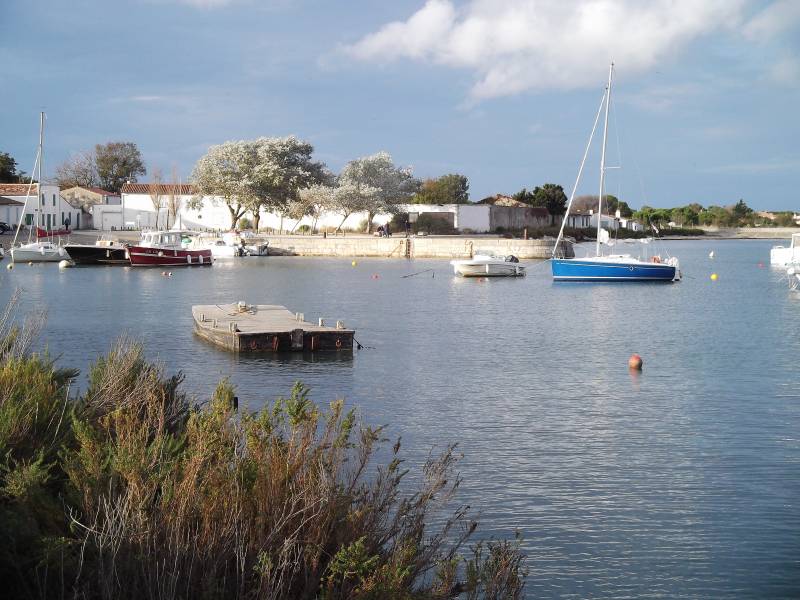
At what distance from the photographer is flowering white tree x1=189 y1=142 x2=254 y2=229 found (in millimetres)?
86000

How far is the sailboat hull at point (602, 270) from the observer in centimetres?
5325

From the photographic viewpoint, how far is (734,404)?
720 inches

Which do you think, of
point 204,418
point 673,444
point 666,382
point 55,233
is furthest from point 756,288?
point 55,233

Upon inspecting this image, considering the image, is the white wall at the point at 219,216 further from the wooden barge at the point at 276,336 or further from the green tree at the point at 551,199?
the wooden barge at the point at 276,336

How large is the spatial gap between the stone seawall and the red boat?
13.4 metres

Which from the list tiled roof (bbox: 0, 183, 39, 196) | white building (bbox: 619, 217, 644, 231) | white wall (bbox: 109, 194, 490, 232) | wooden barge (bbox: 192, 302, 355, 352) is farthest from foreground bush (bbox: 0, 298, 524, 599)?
white building (bbox: 619, 217, 644, 231)

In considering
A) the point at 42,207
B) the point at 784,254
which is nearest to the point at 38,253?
the point at 42,207

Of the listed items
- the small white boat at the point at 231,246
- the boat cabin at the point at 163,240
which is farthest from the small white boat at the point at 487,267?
the small white boat at the point at 231,246

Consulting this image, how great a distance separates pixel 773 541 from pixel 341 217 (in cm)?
8380

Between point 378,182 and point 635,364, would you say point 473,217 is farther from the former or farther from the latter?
point 635,364

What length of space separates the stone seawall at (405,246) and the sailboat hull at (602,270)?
20.2 m

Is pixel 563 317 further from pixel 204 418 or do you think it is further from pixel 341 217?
pixel 341 217

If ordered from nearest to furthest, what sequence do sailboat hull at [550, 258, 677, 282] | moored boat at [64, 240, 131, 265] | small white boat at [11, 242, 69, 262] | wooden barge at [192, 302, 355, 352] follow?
wooden barge at [192, 302, 355, 352] → sailboat hull at [550, 258, 677, 282] → moored boat at [64, 240, 131, 265] → small white boat at [11, 242, 69, 262]

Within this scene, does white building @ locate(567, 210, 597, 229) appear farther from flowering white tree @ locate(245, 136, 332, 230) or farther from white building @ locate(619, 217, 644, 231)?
flowering white tree @ locate(245, 136, 332, 230)
